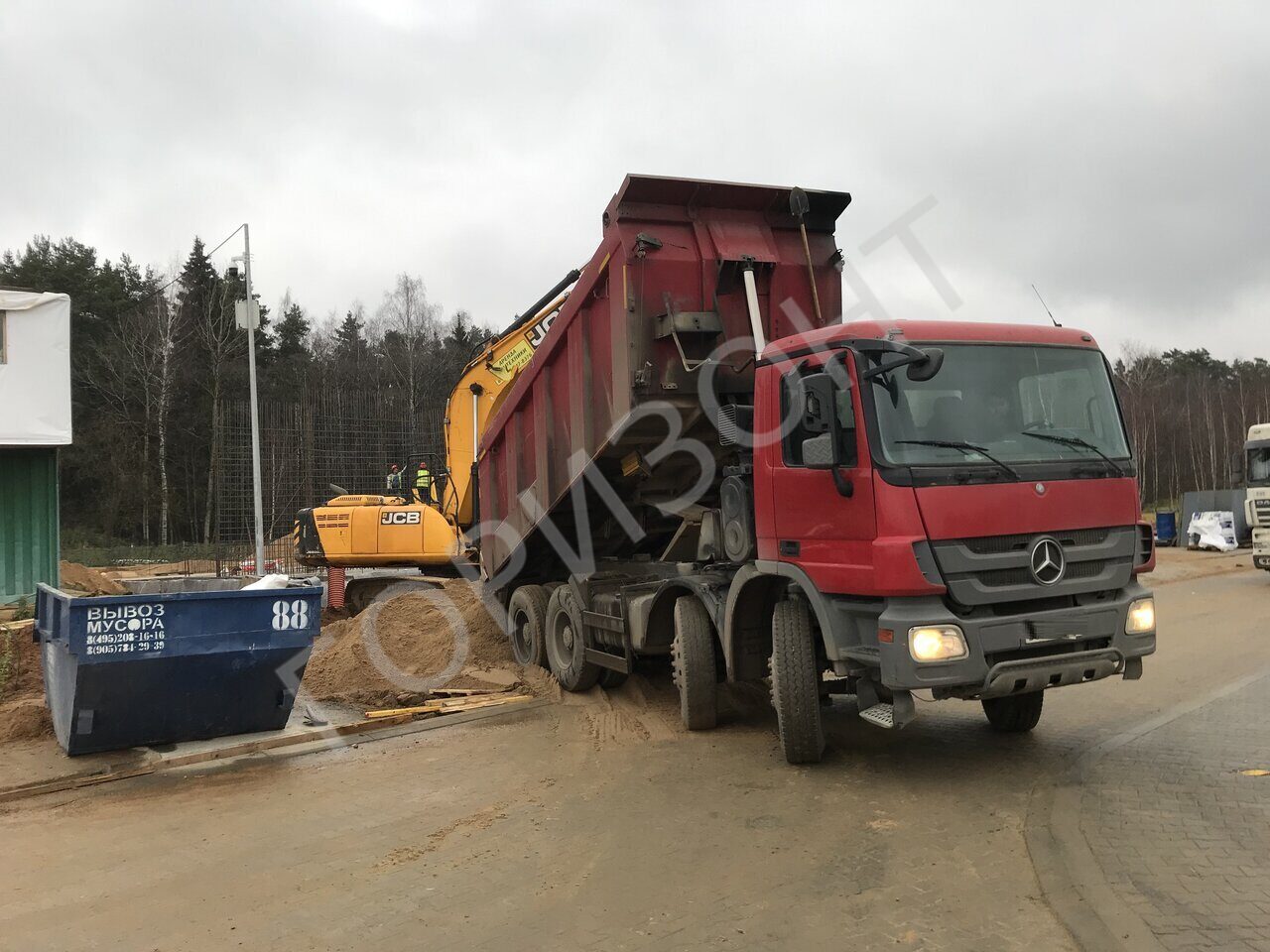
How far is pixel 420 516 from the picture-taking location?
569 inches

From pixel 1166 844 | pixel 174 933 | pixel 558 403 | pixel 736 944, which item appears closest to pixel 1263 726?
pixel 1166 844

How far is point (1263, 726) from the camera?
6.81 meters

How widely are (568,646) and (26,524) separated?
8.28 metres

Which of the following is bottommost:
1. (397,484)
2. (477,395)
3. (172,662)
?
(172,662)

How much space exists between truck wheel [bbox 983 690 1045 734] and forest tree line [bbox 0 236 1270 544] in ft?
77.7

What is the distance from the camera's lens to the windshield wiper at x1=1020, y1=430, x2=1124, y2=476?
5.60m

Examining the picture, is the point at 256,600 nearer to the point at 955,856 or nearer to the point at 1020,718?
the point at 955,856

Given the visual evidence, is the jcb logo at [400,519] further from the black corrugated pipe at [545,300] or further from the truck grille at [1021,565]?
the truck grille at [1021,565]

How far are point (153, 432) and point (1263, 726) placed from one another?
39243 millimetres

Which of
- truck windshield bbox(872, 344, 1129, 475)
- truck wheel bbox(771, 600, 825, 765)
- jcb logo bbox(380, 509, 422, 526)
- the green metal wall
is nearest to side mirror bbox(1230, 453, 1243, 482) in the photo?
truck windshield bbox(872, 344, 1129, 475)

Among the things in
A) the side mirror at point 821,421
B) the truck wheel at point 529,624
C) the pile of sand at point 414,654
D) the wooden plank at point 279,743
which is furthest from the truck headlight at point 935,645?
the truck wheel at point 529,624

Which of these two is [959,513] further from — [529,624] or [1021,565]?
[529,624]

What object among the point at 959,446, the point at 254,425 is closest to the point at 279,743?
the point at 959,446

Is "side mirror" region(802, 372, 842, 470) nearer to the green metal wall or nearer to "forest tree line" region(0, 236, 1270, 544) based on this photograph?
the green metal wall
